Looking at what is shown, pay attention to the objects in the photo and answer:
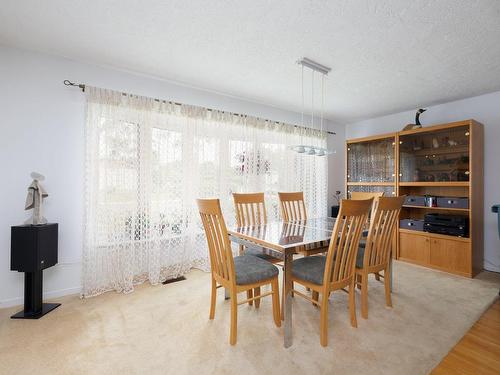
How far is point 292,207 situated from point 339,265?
1.45m

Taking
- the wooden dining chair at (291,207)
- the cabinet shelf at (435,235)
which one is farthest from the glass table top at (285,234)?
the cabinet shelf at (435,235)

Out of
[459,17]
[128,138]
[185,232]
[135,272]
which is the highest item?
[459,17]

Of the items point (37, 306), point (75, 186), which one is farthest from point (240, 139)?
point (37, 306)

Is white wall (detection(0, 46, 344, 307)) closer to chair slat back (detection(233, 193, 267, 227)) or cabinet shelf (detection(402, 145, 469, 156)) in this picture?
chair slat back (detection(233, 193, 267, 227))

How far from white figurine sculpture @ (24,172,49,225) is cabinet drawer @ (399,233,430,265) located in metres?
4.61

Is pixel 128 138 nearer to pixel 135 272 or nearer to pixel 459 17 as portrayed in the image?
pixel 135 272

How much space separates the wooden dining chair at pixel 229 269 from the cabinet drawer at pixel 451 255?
9.01ft

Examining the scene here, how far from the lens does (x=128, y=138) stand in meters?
2.82

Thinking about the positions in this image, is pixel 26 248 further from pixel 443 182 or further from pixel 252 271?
pixel 443 182

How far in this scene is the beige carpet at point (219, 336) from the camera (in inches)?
62.8

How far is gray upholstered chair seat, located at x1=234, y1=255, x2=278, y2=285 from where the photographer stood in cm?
189

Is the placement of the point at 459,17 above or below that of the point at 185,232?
above

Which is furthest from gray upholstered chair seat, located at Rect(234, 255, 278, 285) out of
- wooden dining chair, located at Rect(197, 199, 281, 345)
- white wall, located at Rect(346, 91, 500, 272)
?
white wall, located at Rect(346, 91, 500, 272)

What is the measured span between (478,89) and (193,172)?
3940 mm
